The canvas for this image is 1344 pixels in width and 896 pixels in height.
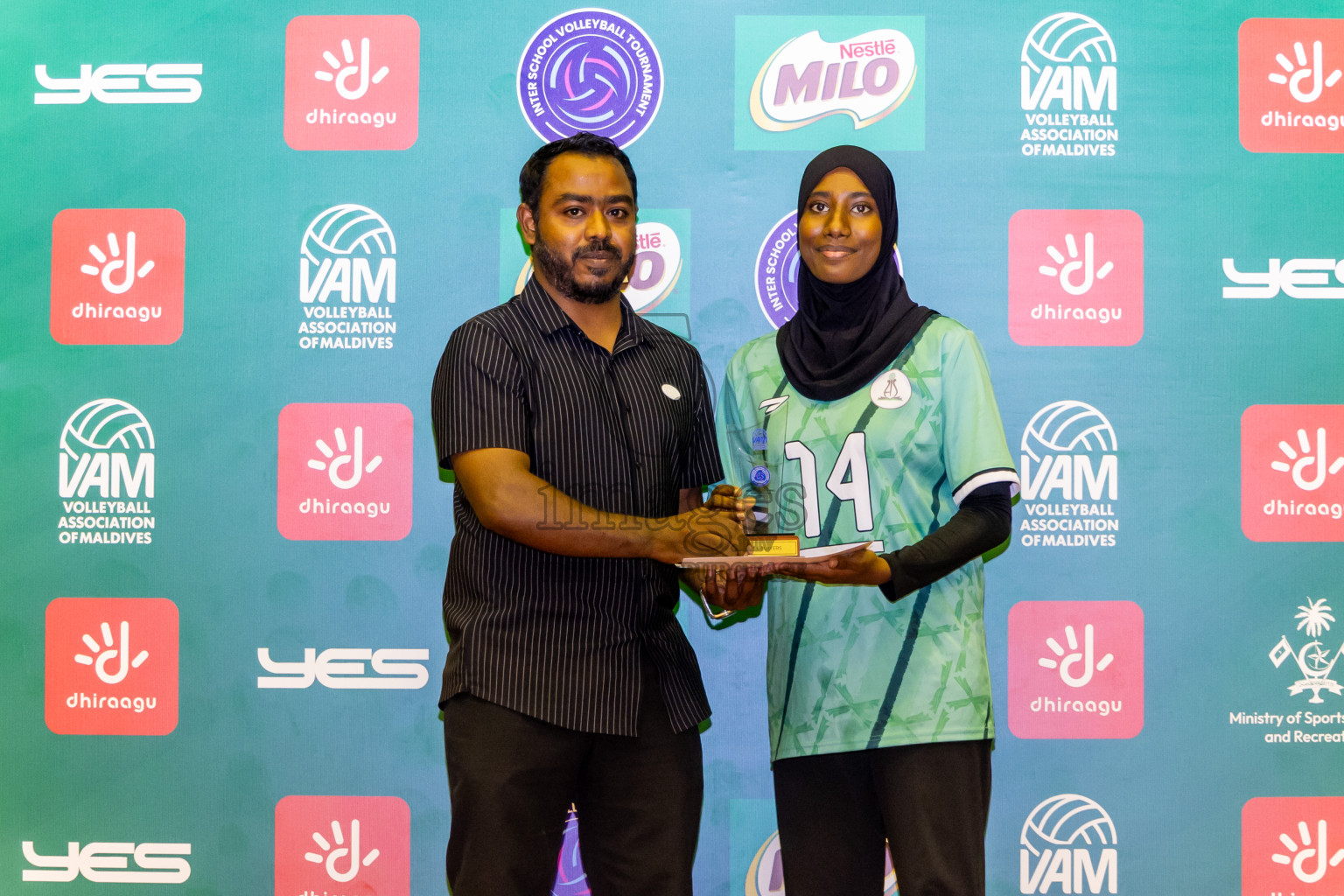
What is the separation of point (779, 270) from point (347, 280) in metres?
1.21

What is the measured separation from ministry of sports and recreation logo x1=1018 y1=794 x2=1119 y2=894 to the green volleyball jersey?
0.94 metres

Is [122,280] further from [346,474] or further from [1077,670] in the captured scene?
[1077,670]

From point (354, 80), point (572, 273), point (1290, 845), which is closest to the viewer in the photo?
point (572, 273)

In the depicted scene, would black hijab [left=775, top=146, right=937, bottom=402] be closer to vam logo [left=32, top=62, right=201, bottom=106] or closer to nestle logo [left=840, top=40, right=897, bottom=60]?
nestle logo [left=840, top=40, right=897, bottom=60]

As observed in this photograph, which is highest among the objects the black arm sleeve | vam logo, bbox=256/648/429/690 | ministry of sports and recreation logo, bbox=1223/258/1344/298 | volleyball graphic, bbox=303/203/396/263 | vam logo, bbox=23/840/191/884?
volleyball graphic, bbox=303/203/396/263

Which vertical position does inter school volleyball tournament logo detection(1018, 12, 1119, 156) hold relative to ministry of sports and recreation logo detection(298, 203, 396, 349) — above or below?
above

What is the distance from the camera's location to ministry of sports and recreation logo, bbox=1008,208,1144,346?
271cm

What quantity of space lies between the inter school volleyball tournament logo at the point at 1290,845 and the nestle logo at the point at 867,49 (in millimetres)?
2269

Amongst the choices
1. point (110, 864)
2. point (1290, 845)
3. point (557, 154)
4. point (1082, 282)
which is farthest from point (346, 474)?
point (1290, 845)

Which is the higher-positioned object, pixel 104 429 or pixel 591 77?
pixel 591 77

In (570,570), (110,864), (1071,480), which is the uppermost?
(1071,480)

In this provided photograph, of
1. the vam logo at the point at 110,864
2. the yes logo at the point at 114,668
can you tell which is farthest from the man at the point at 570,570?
the vam logo at the point at 110,864

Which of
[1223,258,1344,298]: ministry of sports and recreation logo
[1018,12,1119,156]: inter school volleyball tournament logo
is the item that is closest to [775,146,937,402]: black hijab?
[1018,12,1119,156]: inter school volleyball tournament logo

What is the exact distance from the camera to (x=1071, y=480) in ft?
8.83
